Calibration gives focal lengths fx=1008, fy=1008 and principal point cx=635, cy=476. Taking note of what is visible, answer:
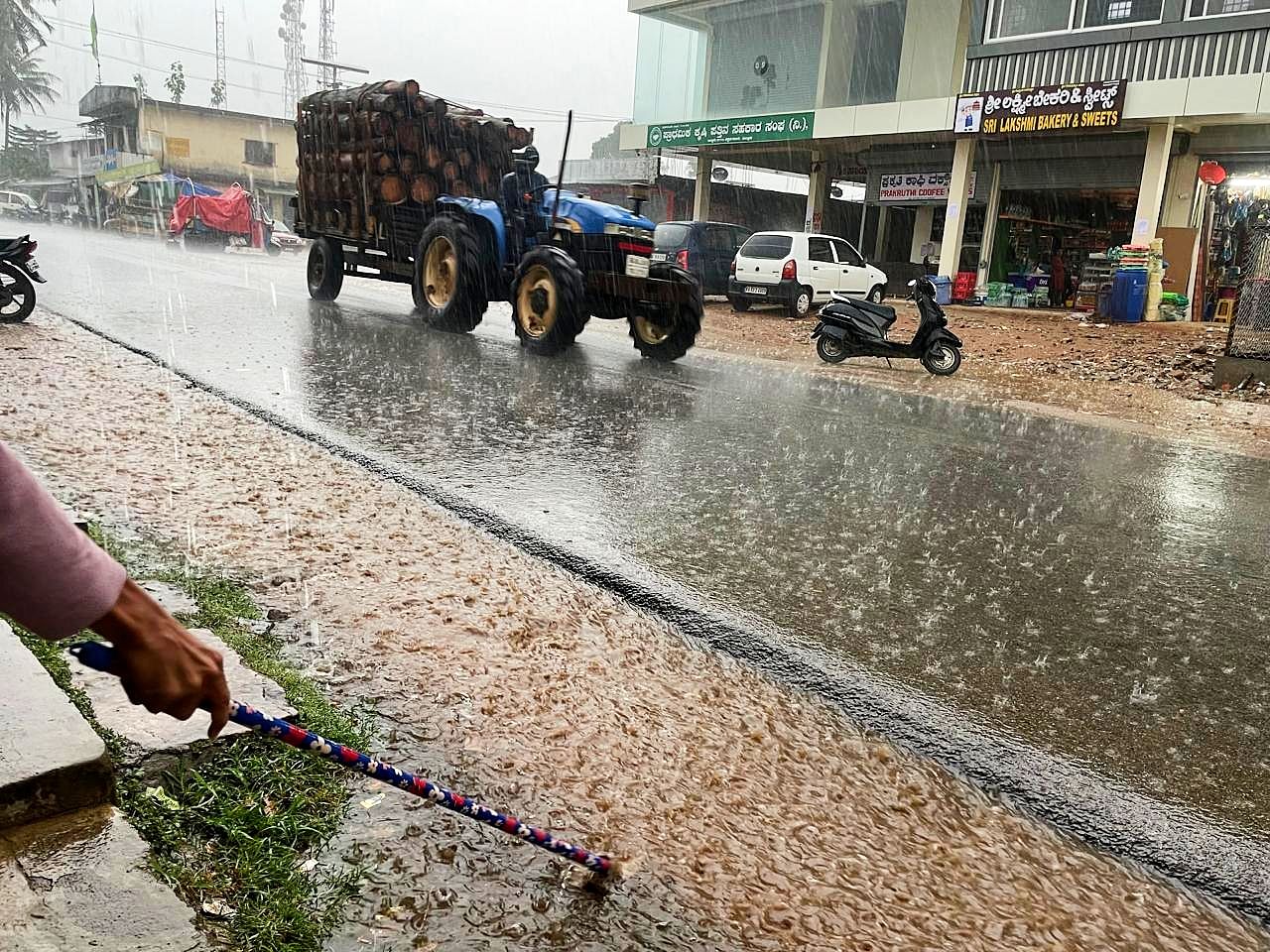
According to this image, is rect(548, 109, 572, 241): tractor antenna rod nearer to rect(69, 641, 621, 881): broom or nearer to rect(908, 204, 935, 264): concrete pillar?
rect(69, 641, 621, 881): broom

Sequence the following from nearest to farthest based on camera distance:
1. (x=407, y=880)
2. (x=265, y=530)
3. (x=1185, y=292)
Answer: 1. (x=407, y=880)
2. (x=265, y=530)
3. (x=1185, y=292)

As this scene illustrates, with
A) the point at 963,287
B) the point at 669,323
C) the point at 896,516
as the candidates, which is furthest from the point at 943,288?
the point at 896,516

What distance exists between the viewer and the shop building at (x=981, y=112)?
19.5 m

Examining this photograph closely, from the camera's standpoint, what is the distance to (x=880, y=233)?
29516mm

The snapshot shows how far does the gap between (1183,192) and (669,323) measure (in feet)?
47.9

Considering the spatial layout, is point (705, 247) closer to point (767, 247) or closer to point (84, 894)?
point (767, 247)

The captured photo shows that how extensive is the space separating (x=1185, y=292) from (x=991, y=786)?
20226 millimetres

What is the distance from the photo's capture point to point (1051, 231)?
25.9 meters

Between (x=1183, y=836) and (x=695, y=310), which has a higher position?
(x=695, y=310)

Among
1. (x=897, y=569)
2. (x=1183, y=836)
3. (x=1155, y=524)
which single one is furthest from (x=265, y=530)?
(x=1155, y=524)

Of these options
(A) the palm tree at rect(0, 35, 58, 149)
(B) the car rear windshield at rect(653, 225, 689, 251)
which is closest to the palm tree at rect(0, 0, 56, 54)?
(A) the palm tree at rect(0, 35, 58, 149)

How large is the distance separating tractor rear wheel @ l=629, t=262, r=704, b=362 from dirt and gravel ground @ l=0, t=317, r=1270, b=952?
6.90 meters

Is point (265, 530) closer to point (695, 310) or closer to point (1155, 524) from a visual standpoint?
point (1155, 524)

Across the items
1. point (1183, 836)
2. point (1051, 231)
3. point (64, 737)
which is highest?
point (1051, 231)
